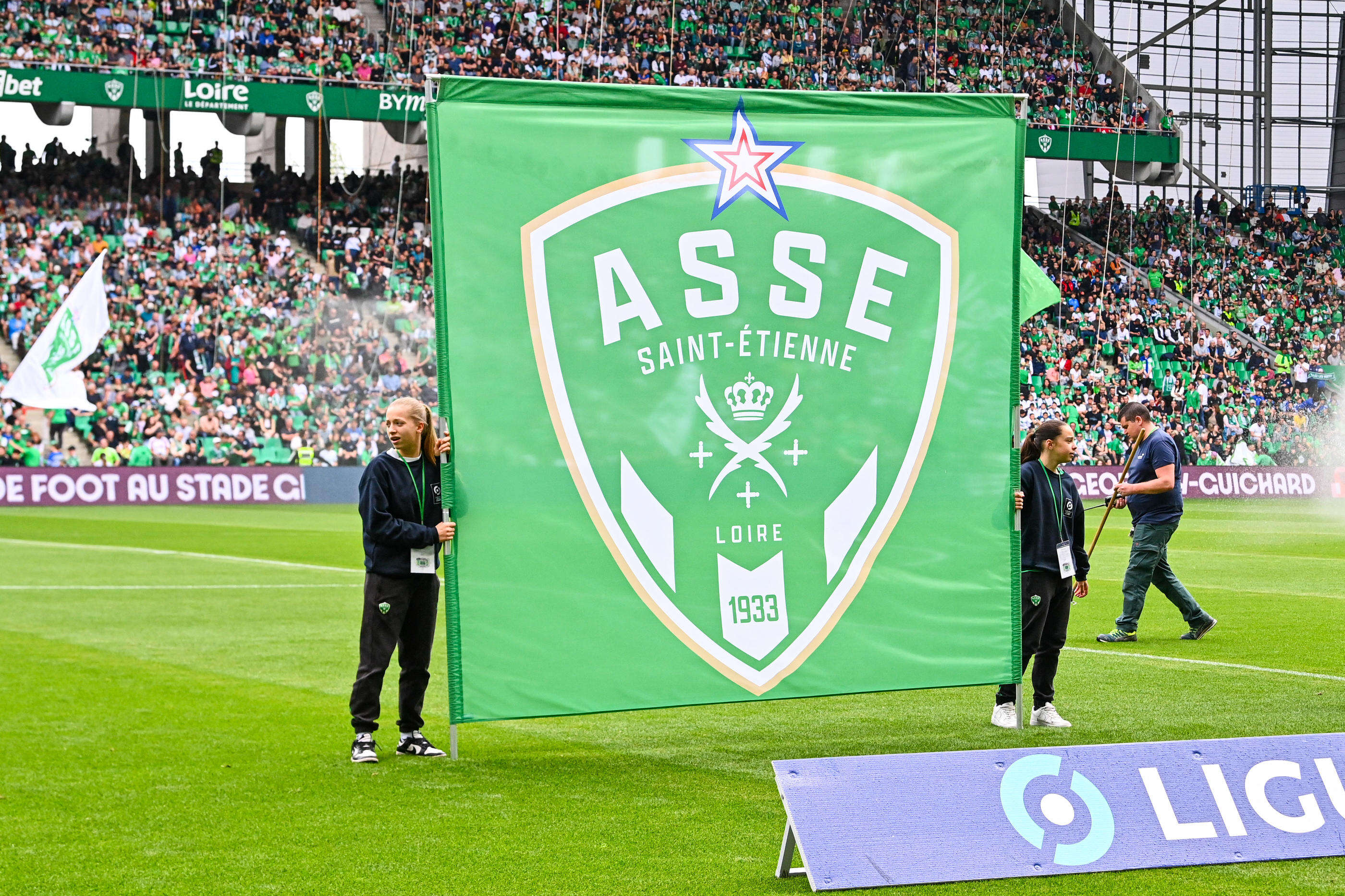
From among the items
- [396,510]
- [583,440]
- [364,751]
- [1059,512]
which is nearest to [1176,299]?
[1059,512]

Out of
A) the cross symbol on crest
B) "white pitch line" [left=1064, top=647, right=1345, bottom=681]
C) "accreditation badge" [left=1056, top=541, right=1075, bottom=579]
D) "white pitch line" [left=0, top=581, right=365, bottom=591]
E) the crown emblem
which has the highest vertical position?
the crown emblem

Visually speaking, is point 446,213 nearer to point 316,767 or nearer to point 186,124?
point 316,767

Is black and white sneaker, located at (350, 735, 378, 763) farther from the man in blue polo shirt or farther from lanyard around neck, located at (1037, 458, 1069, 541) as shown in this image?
the man in blue polo shirt

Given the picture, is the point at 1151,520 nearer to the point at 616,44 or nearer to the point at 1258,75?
the point at 616,44

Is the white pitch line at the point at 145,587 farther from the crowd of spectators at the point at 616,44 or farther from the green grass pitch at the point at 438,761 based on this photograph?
the crowd of spectators at the point at 616,44

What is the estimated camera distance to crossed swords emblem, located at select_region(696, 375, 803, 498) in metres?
7.91

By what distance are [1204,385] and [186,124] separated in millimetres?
26938

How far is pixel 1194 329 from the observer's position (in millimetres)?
41562

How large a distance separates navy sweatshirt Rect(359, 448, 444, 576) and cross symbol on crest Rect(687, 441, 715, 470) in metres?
1.31

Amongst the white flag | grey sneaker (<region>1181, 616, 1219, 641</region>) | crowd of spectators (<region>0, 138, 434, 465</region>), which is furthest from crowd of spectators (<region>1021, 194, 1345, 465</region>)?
grey sneaker (<region>1181, 616, 1219, 641</region>)

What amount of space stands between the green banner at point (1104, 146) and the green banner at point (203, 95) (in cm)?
1726

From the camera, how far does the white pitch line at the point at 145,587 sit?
16.9m

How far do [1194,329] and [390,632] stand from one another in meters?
37.1

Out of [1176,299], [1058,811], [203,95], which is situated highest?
[203,95]
